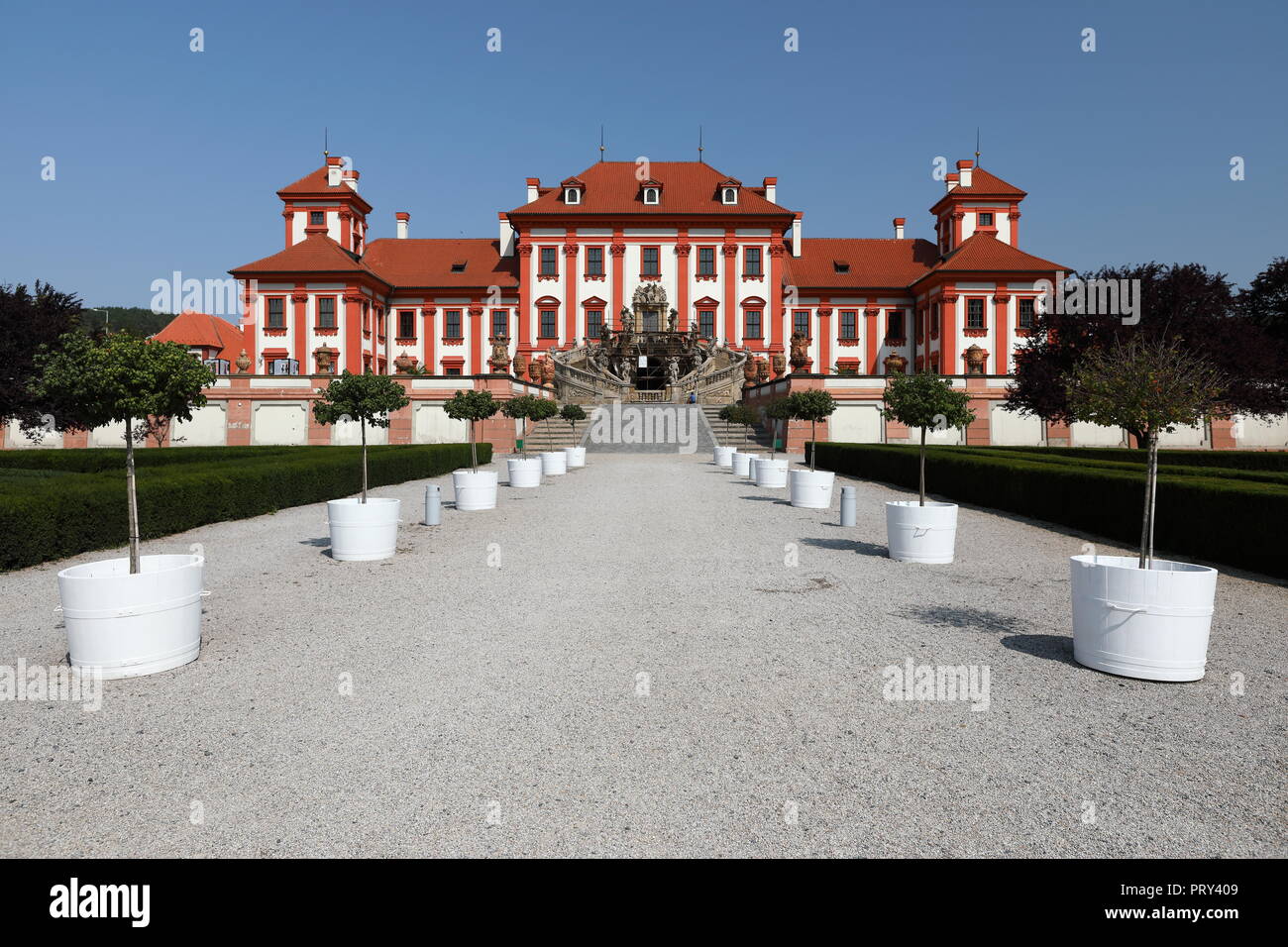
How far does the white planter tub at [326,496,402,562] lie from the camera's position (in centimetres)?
953

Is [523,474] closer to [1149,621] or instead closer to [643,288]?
[1149,621]

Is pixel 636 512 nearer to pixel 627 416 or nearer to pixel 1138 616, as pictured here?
pixel 1138 616

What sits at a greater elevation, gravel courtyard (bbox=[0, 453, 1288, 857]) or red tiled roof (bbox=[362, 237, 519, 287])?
red tiled roof (bbox=[362, 237, 519, 287])

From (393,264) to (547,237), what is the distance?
13030mm

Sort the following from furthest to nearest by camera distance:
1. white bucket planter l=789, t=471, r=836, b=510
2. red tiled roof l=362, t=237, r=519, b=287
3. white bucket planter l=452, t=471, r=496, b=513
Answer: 1. red tiled roof l=362, t=237, r=519, b=287
2. white bucket planter l=789, t=471, r=836, b=510
3. white bucket planter l=452, t=471, r=496, b=513

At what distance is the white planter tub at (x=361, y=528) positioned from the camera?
9.53m

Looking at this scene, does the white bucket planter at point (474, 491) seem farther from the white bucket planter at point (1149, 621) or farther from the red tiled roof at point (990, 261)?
the red tiled roof at point (990, 261)

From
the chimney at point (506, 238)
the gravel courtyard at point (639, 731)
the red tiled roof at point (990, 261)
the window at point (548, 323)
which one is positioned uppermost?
the chimney at point (506, 238)

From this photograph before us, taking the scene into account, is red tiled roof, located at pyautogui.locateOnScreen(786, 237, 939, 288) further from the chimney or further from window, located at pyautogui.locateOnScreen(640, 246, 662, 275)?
the chimney

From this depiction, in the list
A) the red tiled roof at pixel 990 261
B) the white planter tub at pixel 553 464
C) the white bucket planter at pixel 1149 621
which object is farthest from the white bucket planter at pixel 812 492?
the red tiled roof at pixel 990 261

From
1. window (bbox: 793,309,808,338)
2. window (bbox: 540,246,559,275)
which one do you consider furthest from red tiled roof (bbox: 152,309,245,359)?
window (bbox: 793,309,808,338)

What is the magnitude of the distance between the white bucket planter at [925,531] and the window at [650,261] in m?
46.3

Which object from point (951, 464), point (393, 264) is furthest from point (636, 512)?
point (393, 264)

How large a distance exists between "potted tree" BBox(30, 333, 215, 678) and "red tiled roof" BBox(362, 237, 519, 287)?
51472mm
